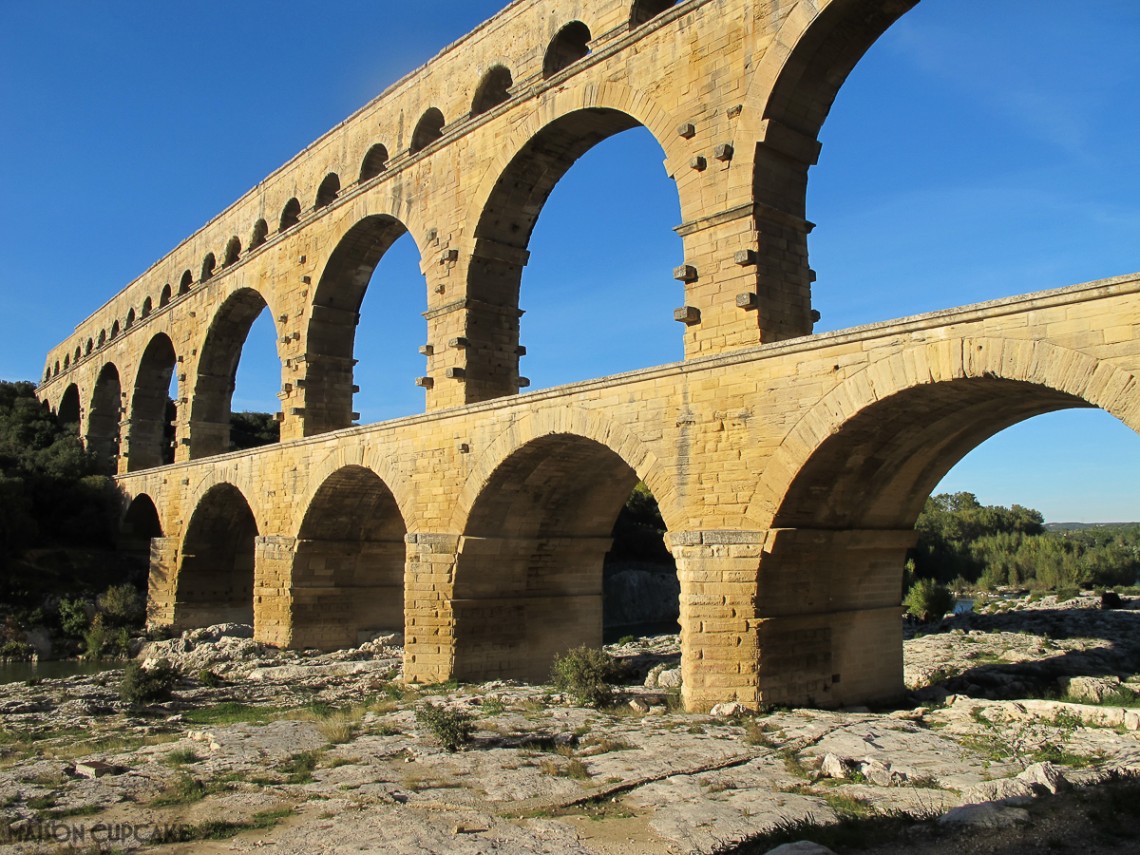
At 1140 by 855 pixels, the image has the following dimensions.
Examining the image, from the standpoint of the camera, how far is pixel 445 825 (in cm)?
621

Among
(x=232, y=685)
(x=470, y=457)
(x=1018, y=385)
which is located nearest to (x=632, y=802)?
(x=1018, y=385)

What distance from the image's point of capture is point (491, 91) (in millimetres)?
15273

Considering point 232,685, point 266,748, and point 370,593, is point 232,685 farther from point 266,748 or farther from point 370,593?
point 266,748

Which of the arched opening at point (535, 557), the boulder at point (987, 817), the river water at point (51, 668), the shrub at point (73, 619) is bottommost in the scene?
the river water at point (51, 668)

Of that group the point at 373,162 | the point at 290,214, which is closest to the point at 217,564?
the point at 290,214

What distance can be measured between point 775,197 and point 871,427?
3.24 meters

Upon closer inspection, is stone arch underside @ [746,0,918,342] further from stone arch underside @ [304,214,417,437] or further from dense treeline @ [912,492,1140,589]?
dense treeline @ [912,492,1140,589]

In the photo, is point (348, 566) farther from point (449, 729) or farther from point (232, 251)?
point (232, 251)

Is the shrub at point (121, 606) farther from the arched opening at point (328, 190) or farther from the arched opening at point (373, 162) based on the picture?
the arched opening at point (373, 162)

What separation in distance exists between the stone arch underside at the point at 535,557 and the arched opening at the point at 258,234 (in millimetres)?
12404

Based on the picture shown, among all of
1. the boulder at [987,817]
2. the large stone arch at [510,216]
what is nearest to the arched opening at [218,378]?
the large stone arch at [510,216]

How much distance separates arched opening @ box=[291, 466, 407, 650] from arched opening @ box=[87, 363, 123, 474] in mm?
18254

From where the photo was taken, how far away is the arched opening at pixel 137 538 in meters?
26.4

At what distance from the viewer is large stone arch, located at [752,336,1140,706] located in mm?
7766
